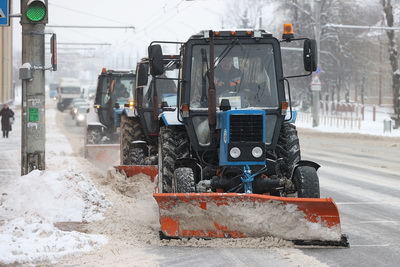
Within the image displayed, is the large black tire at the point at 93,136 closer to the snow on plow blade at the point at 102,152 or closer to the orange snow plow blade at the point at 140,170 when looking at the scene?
the snow on plow blade at the point at 102,152

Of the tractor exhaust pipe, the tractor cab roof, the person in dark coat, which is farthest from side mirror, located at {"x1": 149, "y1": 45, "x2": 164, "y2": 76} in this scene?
the person in dark coat

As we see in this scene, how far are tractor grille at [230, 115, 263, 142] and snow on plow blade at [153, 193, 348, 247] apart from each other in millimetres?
927

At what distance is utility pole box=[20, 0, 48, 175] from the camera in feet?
38.5

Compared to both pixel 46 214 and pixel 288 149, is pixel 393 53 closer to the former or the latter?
pixel 288 149

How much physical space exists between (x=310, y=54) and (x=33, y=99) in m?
5.12

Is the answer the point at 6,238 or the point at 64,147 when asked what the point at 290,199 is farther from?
the point at 64,147

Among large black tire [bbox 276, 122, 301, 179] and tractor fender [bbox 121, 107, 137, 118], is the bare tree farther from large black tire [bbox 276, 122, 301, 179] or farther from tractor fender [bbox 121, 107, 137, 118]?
large black tire [bbox 276, 122, 301, 179]

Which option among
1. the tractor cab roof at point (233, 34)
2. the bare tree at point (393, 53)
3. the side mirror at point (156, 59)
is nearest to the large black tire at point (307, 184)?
the tractor cab roof at point (233, 34)

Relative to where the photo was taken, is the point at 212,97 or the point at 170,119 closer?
the point at 212,97

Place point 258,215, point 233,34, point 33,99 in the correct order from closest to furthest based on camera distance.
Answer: point 258,215, point 233,34, point 33,99

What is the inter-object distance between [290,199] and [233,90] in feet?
6.71

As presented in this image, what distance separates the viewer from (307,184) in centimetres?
877

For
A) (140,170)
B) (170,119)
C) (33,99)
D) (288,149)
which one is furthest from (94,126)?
(288,149)

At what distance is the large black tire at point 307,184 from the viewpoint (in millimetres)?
8742
